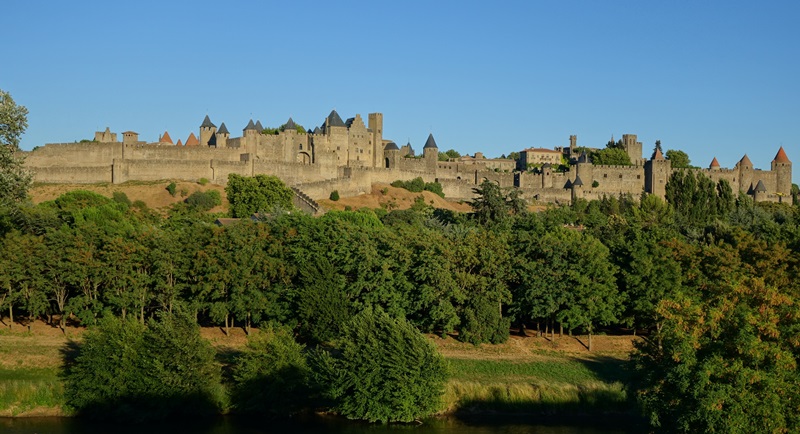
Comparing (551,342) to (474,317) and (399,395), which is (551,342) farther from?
(399,395)

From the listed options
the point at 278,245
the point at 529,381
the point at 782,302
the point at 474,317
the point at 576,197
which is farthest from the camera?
the point at 576,197

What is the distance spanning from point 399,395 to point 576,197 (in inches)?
2705

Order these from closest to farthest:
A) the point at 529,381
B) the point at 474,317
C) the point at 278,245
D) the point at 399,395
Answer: the point at 399,395 < the point at 529,381 < the point at 474,317 < the point at 278,245

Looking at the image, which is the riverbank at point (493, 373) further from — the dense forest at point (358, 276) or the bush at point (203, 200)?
the bush at point (203, 200)

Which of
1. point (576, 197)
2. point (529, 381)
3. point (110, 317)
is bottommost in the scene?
point (529, 381)

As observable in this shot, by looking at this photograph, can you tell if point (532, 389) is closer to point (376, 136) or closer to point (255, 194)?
point (255, 194)

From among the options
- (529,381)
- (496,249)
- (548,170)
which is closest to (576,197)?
(548,170)

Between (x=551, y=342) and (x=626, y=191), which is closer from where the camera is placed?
(x=551, y=342)

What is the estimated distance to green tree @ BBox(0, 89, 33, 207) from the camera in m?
33.3

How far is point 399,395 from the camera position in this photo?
A: 34.9m

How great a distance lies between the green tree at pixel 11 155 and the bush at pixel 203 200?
4437cm

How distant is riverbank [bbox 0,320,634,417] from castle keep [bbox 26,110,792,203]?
4125 cm

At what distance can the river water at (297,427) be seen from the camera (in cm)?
3478

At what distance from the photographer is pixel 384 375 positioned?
3488 centimetres
